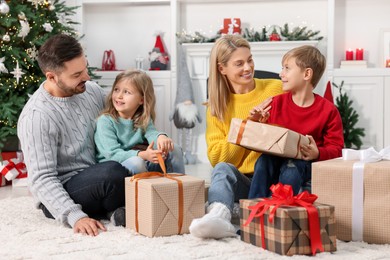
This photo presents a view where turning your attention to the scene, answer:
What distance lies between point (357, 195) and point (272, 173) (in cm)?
39

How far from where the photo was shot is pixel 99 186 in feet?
7.95

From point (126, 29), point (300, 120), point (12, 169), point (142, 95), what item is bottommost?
point (12, 169)

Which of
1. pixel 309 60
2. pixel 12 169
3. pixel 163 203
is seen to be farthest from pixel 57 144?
pixel 12 169

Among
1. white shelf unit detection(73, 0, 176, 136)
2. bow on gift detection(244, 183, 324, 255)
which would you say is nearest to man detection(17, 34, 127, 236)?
bow on gift detection(244, 183, 324, 255)

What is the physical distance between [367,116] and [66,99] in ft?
11.2

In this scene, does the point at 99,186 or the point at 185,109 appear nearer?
the point at 99,186

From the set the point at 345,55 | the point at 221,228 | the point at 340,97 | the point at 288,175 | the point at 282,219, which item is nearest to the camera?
the point at 282,219

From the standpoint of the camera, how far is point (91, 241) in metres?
2.15

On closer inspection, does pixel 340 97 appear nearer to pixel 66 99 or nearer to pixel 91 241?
pixel 66 99

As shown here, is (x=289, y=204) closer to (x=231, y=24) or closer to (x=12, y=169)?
(x=12, y=169)

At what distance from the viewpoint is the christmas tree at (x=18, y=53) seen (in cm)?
381

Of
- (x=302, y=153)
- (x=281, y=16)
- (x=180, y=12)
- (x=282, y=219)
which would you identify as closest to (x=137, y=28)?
(x=180, y=12)

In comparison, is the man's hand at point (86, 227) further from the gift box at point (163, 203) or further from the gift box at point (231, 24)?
the gift box at point (231, 24)

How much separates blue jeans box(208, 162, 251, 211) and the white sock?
92mm
